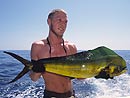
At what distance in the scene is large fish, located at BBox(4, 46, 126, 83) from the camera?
8.25 feet

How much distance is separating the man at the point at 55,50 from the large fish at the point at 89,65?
34.5 inches

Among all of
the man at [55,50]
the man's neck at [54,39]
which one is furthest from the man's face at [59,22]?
the man's neck at [54,39]

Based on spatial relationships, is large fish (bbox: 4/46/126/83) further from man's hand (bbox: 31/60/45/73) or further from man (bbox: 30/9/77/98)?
man (bbox: 30/9/77/98)

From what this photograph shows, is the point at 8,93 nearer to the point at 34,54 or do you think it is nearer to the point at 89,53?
the point at 34,54

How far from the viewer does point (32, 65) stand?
104 inches

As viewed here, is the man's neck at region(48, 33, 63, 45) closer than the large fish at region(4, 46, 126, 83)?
No

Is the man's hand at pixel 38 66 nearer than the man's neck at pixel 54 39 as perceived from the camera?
Yes

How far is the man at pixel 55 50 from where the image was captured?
11.2 feet

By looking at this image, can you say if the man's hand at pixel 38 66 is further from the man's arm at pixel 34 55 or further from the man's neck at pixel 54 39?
the man's neck at pixel 54 39

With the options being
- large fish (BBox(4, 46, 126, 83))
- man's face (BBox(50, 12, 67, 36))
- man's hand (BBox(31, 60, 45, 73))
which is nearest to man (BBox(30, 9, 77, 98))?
man's face (BBox(50, 12, 67, 36))

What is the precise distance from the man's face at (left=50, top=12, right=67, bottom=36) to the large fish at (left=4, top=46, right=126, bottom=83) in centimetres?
90

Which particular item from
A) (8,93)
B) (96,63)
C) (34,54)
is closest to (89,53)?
(96,63)

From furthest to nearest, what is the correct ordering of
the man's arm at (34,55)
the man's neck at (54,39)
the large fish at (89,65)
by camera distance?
the man's neck at (54,39), the man's arm at (34,55), the large fish at (89,65)

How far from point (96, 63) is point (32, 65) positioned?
646mm
